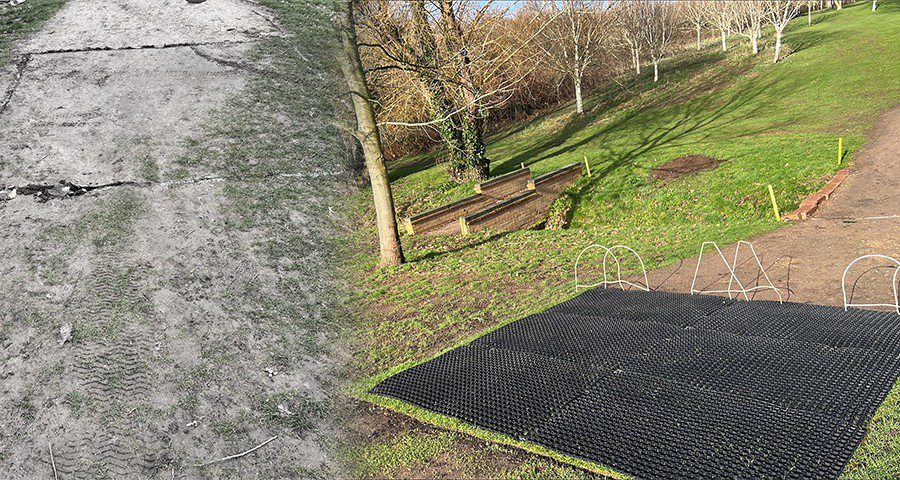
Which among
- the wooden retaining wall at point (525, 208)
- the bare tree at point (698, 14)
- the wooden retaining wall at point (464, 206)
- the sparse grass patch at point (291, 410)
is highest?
the bare tree at point (698, 14)

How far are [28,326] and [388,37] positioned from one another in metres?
6.40

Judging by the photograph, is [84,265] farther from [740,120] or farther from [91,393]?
[740,120]

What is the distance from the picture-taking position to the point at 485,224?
9852 mm

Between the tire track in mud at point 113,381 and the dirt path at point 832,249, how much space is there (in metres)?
5.23

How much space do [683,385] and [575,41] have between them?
1882 cm

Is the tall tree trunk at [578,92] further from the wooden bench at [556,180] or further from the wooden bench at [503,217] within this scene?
the wooden bench at [503,217]

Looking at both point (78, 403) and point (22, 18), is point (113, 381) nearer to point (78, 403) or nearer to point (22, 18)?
point (78, 403)

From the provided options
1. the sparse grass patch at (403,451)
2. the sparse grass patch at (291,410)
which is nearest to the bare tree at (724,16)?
the sparse grass patch at (403,451)

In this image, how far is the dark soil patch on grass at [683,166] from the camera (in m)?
12.6

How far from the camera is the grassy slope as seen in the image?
548cm

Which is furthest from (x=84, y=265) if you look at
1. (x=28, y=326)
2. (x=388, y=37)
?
(x=388, y=37)

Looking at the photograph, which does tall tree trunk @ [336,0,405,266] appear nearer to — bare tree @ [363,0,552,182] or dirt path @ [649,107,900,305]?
bare tree @ [363,0,552,182]

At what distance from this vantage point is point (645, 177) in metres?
12.9

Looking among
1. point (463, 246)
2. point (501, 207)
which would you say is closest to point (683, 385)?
point (463, 246)
